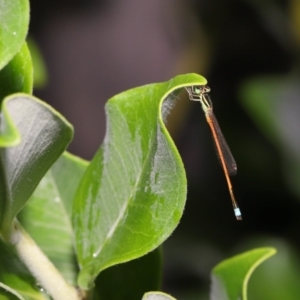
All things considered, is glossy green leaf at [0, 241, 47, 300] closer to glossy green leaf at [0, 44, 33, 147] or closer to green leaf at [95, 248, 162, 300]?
green leaf at [95, 248, 162, 300]

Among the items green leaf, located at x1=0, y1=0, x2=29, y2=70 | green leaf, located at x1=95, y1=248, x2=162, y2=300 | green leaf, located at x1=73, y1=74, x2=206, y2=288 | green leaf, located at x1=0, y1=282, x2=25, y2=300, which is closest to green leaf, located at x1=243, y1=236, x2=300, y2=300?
green leaf, located at x1=95, y1=248, x2=162, y2=300

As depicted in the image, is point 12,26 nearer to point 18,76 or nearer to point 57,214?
point 18,76

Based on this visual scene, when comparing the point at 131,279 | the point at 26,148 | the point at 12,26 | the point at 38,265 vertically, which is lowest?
the point at 131,279

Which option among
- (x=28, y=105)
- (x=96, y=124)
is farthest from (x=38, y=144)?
(x=96, y=124)

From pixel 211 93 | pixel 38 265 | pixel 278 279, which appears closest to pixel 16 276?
pixel 38 265

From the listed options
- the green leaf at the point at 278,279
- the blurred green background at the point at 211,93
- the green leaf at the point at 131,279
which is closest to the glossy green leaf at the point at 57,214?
the green leaf at the point at 131,279

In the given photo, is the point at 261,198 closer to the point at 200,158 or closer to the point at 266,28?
the point at 200,158
